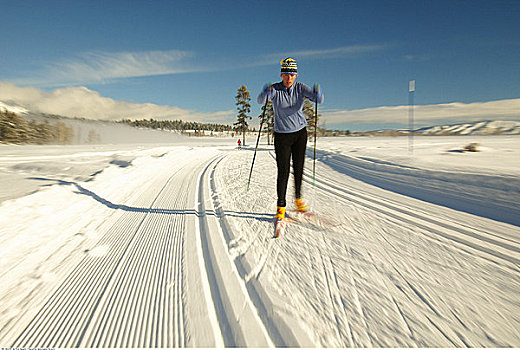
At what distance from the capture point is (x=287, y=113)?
2900 millimetres

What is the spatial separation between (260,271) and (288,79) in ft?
7.37

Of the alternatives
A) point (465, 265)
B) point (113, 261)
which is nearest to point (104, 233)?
point (113, 261)

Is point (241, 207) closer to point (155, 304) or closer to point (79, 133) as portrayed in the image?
point (155, 304)

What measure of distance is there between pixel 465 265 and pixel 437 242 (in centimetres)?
42

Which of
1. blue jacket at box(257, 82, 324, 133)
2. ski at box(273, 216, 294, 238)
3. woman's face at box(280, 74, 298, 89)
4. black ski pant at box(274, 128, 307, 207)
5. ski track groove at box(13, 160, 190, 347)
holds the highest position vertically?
woman's face at box(280, 74, 298, 89)

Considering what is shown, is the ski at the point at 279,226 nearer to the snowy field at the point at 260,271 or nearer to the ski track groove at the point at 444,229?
the snowy field at the point at 260,271

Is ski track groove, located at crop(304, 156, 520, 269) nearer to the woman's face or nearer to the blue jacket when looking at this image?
the blue jacket

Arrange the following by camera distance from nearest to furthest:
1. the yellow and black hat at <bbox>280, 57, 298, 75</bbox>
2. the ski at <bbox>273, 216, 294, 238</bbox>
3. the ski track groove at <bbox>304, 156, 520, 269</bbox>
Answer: the ski track groove at <bbox>304, 156, 520, 269</bbox>
the ski at <bbox>273, 216, 294, 238</bbox>
the yellow and black hat at <bbox>280, 57, 298, 75</bbox>

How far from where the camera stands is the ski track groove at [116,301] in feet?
4.03

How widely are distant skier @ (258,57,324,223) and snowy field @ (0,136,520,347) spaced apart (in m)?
0.76

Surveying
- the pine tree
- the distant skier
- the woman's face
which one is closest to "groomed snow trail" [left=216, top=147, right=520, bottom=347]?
the distant skier

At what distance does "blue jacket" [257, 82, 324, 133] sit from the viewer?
2855 mm

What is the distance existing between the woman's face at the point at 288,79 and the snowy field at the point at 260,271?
177 cm

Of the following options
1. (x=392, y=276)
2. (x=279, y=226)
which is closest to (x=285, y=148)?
(x=279, y=226)
